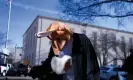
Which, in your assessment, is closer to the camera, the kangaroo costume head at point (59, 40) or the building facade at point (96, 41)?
the kangaroo costume head at point (59, 40)

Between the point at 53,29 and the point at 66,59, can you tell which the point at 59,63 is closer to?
the point at 66,59

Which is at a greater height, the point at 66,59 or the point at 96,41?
the point at 66,59

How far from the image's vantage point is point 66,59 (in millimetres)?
2453

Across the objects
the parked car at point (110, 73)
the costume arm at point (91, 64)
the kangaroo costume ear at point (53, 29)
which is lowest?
the parked car at point (110, 73)

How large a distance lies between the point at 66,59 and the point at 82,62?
0.47 ft

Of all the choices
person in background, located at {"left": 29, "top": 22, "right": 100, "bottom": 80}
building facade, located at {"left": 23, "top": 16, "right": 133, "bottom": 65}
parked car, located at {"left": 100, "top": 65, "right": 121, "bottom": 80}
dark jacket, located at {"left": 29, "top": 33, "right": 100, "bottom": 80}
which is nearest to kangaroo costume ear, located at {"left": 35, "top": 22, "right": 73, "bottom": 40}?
person in background, located at {"left": 29, "top": 22, "right": 100, "bottom": 80}

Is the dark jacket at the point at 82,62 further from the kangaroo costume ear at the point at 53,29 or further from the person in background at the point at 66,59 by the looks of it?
the kangaroo costume ear at the point at 53,29

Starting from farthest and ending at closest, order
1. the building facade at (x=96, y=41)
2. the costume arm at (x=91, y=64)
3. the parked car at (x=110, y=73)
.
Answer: the building facade at (x=96, y=41), the parked car at (x=110, y=73), the costume arm at (x=91, y=64)

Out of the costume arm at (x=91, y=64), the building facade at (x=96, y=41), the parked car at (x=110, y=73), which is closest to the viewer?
the costume arm at (x=91, y=64)

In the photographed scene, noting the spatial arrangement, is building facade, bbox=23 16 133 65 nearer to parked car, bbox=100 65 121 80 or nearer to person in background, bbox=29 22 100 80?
parked car, bbox=100 65 121 80

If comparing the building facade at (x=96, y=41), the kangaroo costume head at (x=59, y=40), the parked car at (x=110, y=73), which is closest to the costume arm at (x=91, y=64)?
the kangaroo costume head at (x=59, y=40)

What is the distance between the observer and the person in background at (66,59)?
7.92 ft

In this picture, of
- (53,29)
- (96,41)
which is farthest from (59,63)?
(96,41)

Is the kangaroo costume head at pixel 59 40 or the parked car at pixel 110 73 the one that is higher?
the kangaroo costume head at pixel 59 40
